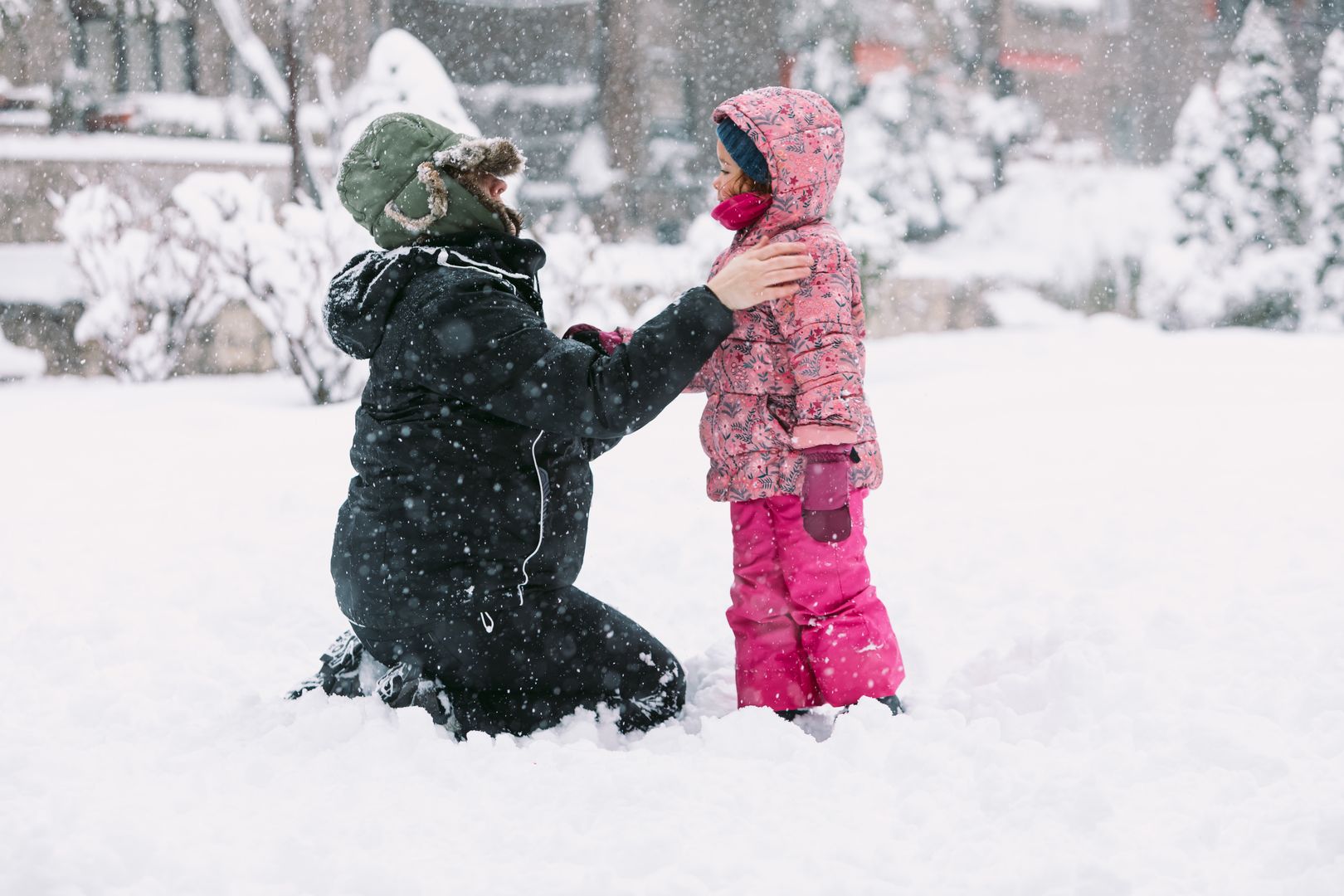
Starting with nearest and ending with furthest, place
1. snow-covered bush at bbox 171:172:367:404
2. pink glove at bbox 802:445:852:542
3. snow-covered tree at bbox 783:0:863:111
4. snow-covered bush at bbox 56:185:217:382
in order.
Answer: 1. pink glove at bbox 802:445:852:542
2. snow-covered bush at bbox 171:172:367:404
3. snow-covered bush at bbox 56:185:217:382
4. snow-covered tree at bbox 783:0:863:111

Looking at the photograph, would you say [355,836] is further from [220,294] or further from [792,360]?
[220,294]

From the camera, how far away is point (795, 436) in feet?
7.73

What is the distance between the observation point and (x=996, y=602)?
11.7 ft

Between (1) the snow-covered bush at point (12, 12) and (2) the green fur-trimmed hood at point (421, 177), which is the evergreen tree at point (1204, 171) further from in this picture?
(1) the snow-covered bush at point (12, 12)

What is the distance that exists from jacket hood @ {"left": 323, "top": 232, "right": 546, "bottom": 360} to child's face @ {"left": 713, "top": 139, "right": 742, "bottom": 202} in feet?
1.45

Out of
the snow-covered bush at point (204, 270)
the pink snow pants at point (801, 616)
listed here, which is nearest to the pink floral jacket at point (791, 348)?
the pink snow pants at point (801, 616)

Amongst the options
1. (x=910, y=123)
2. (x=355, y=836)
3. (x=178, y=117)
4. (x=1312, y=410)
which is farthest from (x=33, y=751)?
(x=910, y=123)

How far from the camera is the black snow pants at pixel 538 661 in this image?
2410 mm

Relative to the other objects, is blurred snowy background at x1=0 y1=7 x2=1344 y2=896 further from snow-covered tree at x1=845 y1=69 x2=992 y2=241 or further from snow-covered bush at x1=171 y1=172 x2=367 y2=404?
snow-covered tree at x1=845 y1=69 x2=992 y2=241

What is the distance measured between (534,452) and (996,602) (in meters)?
1.82

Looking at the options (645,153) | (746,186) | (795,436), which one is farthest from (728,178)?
(645,153)

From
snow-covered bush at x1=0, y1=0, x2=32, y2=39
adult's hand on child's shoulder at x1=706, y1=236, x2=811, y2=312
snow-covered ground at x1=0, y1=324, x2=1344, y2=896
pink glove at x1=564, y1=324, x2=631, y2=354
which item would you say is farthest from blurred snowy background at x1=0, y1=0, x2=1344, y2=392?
adult's hand on child's shoulder at x1=706, y1=236, x2=811, y2=312

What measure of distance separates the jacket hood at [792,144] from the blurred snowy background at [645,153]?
6.03 metres

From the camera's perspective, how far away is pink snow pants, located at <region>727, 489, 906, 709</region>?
8.29 ft
